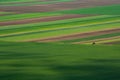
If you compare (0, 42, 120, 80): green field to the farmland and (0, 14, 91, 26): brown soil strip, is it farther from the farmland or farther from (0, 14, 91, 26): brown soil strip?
(0, 14, 91, 26): brown soil strip

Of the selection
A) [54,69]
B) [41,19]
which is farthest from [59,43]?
[41,19]

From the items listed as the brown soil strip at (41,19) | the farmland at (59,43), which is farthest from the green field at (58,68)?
the brown soil strip at (41,19)

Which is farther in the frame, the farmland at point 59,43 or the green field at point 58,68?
the farmland at point 59,43

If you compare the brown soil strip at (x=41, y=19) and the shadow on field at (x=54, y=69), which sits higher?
the shadow on field at (x=54, y=69)

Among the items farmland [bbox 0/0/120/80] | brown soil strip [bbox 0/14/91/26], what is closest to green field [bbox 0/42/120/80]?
farmland [bbox 0/0/120/80]

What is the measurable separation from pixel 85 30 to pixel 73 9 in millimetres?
17785

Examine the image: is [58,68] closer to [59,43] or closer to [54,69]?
[54,69]

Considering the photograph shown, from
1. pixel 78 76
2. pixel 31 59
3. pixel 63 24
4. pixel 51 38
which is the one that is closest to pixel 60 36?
pixel 51 38

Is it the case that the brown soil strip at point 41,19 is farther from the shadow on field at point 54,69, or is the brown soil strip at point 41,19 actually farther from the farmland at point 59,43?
the shadow on field at point 54,69

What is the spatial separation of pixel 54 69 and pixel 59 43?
1334 centimetres

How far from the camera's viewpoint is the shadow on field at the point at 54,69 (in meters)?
10.1

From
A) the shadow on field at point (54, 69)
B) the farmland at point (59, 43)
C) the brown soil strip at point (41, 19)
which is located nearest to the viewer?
the shadow on field at point (54, 69)

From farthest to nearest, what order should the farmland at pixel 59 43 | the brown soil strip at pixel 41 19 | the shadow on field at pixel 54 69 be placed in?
the brown soil strip at pixel 41 19 → the farmland at pixel 59 43 → the shadow on field at pixel 54 69

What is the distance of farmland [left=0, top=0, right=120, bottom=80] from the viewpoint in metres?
10.8
